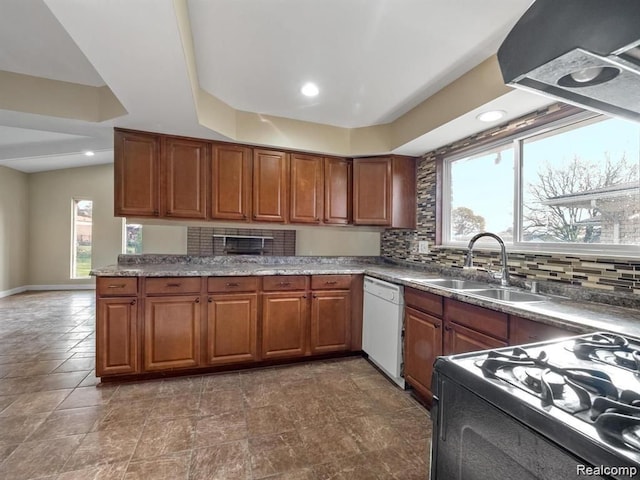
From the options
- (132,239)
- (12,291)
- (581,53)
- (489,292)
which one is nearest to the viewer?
(581,53)

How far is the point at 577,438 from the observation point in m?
0.50

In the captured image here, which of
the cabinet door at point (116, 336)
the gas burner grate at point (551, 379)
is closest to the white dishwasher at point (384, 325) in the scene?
the gas burner grate at point (551, 379)

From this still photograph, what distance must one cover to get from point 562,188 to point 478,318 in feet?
3.57

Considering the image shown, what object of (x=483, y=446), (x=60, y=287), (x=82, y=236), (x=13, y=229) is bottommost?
(x=60, y=287)

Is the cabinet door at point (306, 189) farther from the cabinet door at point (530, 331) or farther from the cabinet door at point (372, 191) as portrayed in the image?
the cabinet door at point (530, 331)

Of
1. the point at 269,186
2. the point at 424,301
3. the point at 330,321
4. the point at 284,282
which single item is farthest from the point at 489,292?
the point at 269,186

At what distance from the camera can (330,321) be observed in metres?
2.94

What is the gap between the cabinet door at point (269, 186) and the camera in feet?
10.1

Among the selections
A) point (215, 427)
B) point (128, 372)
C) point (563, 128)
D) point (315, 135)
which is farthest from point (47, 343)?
point (563, 128)

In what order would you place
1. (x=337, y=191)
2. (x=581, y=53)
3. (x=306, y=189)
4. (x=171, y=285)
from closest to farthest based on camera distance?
1. (x=581, y=53)
2. (x=171, y=285)
3. (x=306, y=189)
4. (x=337, y=191)

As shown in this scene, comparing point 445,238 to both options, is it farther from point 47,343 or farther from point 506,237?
point 47,343

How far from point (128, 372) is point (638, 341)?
305 centimetres

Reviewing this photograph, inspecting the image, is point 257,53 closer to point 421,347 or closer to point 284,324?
point 284,324

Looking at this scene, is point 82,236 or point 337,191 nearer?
point 337,191
